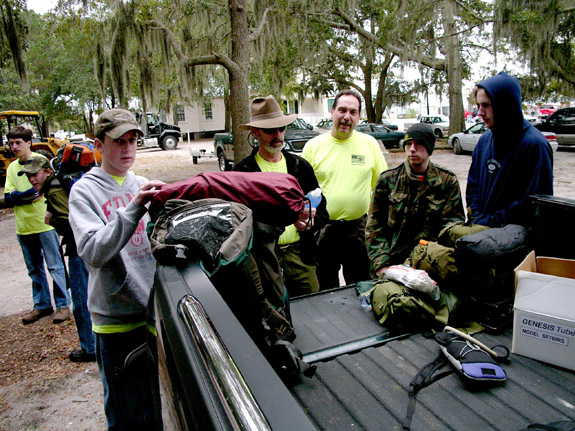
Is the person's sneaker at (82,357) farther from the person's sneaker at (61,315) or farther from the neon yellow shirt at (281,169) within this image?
the neon yellow shirt at (281,169)

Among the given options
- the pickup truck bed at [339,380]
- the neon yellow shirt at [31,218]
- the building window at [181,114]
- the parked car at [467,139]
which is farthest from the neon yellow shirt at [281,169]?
the building window at [181,114]

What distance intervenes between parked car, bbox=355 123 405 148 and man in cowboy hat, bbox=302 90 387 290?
17.9m

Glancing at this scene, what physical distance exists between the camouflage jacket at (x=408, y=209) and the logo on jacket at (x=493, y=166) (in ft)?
0.73

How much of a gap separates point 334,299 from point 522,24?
16.3 metres

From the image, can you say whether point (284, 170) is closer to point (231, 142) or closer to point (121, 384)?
Result: point (121, 384)

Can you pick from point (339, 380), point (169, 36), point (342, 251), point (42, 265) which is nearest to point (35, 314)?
point (42, 265)

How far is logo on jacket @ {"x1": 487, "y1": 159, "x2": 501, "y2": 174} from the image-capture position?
2.63 m

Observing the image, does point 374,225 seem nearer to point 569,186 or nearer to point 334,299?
point 334,299

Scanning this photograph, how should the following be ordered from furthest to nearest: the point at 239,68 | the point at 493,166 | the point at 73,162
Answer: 1. the point at 239,68
2. the point at 73,162
3. the point at 493,166

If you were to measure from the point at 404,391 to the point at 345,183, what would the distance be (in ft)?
6.34

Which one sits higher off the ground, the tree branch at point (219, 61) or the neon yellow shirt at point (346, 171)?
the tree branch at point (219, 61)

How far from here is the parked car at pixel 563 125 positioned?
17125mm

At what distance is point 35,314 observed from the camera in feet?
14.9

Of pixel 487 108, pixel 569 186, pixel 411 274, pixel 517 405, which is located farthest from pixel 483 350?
pixel 569 186
